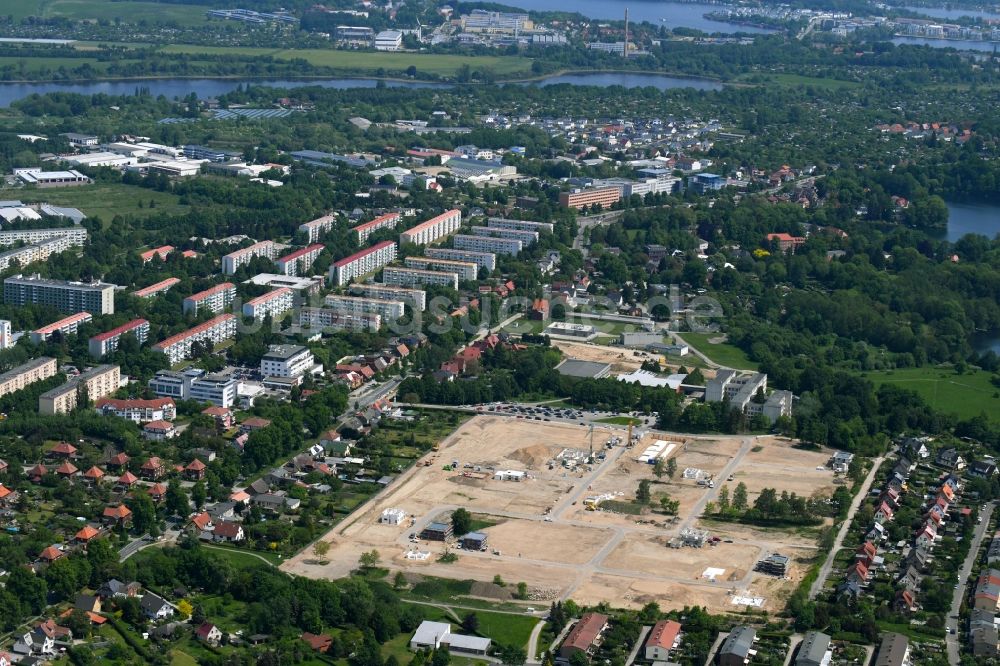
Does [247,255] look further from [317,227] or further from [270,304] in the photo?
[270,304]

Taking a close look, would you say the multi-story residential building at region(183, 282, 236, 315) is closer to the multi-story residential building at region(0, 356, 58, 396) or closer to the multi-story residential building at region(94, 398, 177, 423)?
the multi-story residential building at region(0, 356, 58, 396)

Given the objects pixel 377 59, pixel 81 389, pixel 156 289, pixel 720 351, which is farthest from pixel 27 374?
pixel 377 59

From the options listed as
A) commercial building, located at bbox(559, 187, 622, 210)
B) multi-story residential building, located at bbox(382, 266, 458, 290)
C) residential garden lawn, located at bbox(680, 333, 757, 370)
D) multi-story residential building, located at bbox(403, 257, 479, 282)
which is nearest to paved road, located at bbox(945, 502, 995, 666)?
residential garden lawn, located at bbox(680, 333, 757, 370)

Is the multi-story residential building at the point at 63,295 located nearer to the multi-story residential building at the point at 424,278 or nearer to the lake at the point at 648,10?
the multi-story residential building at the point at 424,278

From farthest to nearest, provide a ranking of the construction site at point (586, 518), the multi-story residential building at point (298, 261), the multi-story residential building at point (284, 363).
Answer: the multi-story residential building at point (298, 261), the multi-story residential building at point (284, 363), the construction site at point (586, 518)

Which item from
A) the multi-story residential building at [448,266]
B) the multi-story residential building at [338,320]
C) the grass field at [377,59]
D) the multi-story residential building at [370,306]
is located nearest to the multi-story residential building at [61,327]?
the multi-story residential building at [338,320]

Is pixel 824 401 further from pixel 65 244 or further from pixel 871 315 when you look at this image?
pixel 65 244

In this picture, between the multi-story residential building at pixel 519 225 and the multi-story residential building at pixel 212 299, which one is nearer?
the multi-story residential building at pixel 212 299
